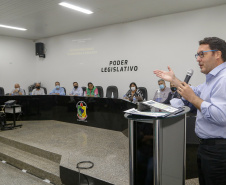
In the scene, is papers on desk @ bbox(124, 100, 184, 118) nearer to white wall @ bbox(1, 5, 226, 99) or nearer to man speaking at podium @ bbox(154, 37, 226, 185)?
man speaking at podium @ bbox(154, 37, 226, 185)

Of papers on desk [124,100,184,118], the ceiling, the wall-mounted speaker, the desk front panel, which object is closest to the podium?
A: papers on desk [124,100,184,118]

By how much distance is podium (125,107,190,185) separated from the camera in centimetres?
129

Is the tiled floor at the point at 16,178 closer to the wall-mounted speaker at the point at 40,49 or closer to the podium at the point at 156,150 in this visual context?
the podium at the point at 156,150

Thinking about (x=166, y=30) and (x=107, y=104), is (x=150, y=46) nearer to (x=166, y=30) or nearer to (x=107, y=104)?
(x=166, y=30)

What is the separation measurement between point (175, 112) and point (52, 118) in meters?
5.11

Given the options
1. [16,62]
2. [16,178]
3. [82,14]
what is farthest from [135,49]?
[16,62]

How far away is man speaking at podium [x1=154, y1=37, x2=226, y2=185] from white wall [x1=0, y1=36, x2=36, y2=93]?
9.25 metres

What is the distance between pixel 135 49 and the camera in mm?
6961

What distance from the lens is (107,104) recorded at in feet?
15.5

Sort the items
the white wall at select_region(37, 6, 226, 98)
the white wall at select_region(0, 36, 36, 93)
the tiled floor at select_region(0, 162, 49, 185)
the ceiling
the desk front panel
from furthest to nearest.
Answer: the white wall at select_region(0, 36, 36, 93)
the white wall at select_region(37, 6, 226, 98)
the ceiling
the desk front panel
the tiled floor at select_region(0, 162, 49, 185)

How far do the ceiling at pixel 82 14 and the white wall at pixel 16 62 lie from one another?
2.09 meters

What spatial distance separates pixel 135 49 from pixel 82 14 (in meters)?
2.08

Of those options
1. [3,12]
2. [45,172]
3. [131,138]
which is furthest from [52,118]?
[131,138]

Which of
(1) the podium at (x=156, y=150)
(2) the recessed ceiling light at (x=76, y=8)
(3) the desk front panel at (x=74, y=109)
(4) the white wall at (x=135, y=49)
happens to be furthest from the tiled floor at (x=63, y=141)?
(2) the recessed ceiling light at (x=76, y=8)
